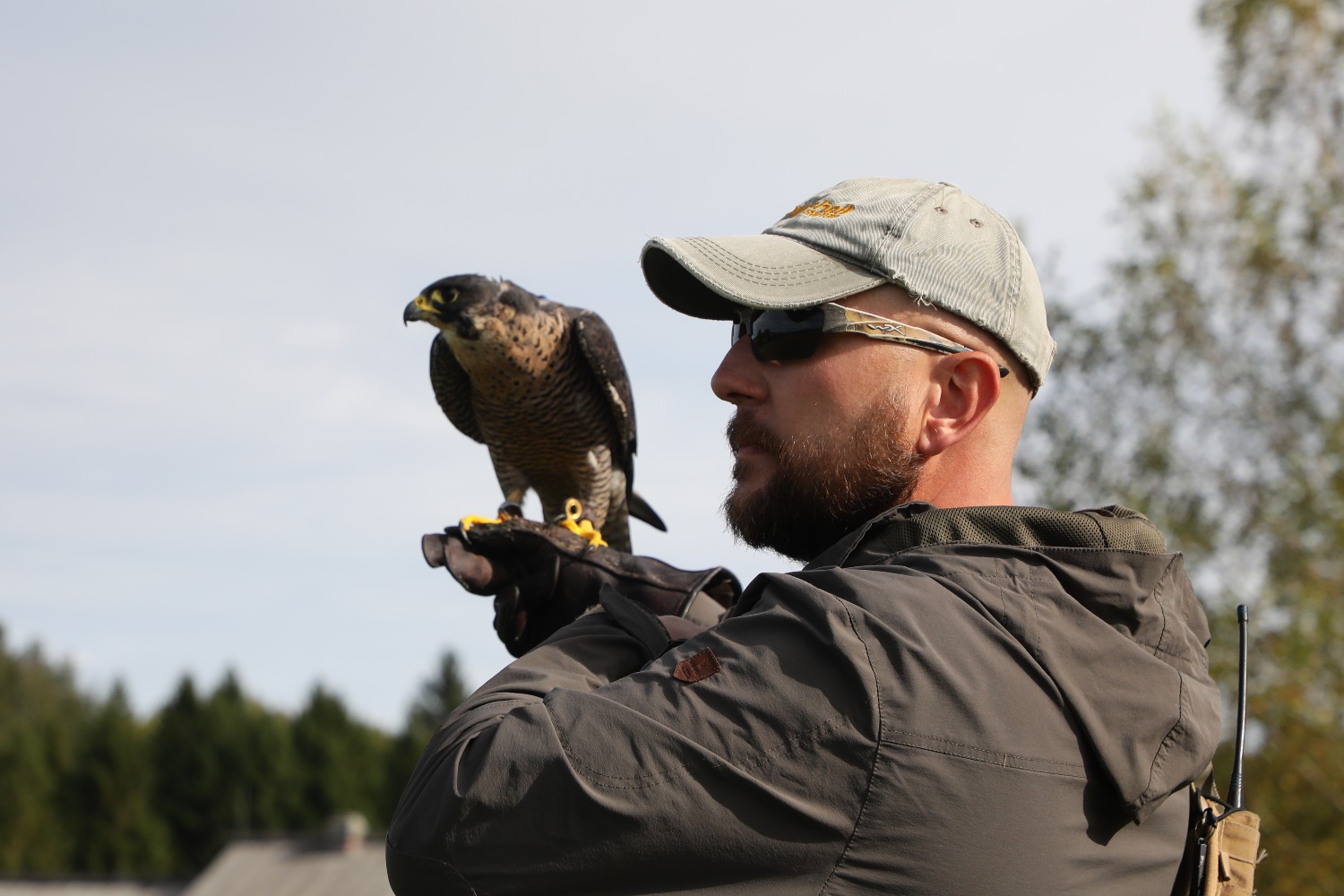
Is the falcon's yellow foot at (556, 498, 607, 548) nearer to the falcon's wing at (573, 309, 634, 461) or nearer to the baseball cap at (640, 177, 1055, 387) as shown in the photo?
the falcon's wing at (573, 309, 634, 461)

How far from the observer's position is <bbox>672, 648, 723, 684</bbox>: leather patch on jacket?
4.66ft

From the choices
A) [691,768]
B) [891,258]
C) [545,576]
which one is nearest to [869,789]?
[691,768]

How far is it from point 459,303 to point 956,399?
268 cm

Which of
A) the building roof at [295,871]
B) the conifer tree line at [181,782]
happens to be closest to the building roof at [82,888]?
the conifer tree line at [181,782]

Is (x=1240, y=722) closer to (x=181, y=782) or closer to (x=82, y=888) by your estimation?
(x=82, y=888)

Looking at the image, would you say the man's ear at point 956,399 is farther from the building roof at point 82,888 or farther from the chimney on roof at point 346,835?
the building roof at point 82,888

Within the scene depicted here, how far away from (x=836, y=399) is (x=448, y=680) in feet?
160

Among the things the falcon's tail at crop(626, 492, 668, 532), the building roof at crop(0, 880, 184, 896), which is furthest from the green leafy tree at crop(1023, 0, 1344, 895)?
the building roof at crop(0, 880, 184, 896)

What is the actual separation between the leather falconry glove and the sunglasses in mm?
585

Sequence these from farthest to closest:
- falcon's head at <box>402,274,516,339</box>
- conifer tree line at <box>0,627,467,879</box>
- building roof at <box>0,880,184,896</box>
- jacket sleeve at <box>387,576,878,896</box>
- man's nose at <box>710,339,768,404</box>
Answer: conifer tree line at <box>0,627,467,879</box> < building roof at <box>0,880,184,896</box> < falcon's head at <box>402,274,516,339</box> < man's nose at <box>710,339,768,404</box> < jacket sleeve at <box>387,576,878,896</box>

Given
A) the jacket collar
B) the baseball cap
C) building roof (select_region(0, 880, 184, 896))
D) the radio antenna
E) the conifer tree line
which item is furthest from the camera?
the conifer tree line

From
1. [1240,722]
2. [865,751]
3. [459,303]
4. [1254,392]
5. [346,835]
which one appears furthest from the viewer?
[346,835]

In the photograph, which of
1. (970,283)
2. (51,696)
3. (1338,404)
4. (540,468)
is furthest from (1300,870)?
(51,696)

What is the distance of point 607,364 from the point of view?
14.6ft
